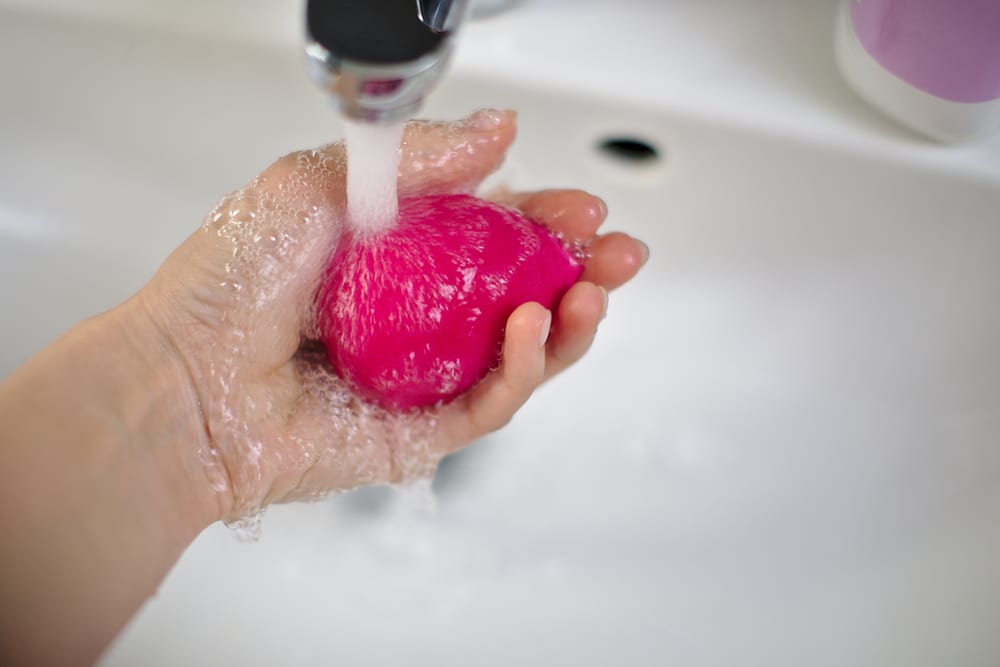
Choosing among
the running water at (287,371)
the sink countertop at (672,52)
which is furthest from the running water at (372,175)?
the sink countertop at (672,52)

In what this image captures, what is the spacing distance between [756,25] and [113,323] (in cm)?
44

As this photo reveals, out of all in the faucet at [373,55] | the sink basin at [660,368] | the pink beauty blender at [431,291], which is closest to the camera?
the faucet at [373,55]

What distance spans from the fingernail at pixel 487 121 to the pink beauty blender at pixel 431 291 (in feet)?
0.19

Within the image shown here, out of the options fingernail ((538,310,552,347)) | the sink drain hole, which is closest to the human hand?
fingernail ((538,310,552,347))

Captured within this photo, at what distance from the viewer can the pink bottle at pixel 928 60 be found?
1.53 feet

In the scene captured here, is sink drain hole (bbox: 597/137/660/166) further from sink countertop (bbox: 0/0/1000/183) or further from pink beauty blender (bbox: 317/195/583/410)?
pink beauty blender (bbox: 317/195/583/410)

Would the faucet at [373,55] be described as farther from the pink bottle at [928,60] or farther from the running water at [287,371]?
the pink bottle at [928,60]

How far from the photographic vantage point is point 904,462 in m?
0.57

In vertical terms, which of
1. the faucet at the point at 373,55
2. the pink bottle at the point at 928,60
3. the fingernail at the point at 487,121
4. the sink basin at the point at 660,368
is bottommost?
the sink basin at the point at 660,368

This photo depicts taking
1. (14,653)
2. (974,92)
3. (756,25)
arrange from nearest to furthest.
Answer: (14,653), (974,92), (756,25)

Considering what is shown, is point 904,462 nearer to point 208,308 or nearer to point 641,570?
→ point 641,570

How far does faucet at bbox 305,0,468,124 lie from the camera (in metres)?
0.30

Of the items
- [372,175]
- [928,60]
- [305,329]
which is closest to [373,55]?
[372,175]

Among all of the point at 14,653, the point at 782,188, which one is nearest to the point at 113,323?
the point at 14,653
